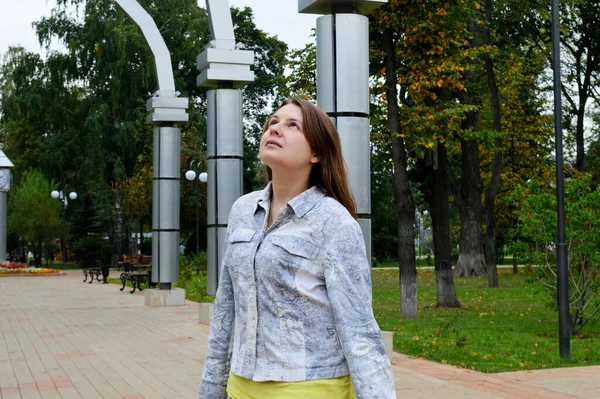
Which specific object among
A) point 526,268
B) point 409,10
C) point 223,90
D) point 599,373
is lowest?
point 599,373

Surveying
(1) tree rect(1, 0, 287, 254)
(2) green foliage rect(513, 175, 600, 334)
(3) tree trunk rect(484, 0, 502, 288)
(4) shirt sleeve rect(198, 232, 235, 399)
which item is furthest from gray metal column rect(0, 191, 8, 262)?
(4) shirt sleeve rect(198, 232, 235, 399)

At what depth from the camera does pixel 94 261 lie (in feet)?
158

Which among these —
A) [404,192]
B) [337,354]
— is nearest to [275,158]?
[337,354]

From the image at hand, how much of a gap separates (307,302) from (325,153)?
465mm

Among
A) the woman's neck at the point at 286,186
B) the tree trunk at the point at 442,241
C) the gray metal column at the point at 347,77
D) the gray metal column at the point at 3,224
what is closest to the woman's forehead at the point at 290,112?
the woman's neck at the point at 286,186

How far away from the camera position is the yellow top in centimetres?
238

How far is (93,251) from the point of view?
48.2 m

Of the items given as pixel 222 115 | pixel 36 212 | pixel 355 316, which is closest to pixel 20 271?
pixel 36 212

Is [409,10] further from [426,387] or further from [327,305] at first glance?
[327,305]

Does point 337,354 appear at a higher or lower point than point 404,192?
lower

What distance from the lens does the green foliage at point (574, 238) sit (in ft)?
39.3

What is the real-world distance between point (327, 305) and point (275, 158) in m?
0.46

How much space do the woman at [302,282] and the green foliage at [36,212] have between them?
2034 inches

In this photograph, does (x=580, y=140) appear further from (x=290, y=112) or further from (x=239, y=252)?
(x=239, y=252)
